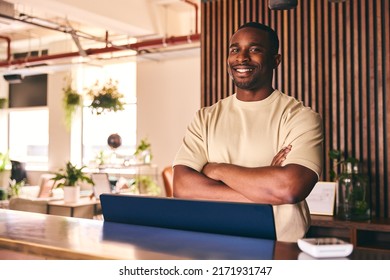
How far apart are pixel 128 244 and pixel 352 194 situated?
2.28 meters

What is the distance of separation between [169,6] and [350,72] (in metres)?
4.05

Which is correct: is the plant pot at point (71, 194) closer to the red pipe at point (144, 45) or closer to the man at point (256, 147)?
the red pipe at point (144, 45)

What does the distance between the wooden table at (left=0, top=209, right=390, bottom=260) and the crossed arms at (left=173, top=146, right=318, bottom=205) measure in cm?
36

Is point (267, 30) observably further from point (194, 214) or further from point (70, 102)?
point (70, 102)

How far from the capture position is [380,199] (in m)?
3.29

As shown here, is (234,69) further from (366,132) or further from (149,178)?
A: (149,178)

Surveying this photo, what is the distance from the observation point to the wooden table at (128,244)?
1.12 meters

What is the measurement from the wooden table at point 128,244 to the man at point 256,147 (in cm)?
37

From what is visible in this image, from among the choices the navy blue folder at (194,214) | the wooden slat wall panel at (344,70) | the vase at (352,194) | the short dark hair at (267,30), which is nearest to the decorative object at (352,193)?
the vase at (352,194)

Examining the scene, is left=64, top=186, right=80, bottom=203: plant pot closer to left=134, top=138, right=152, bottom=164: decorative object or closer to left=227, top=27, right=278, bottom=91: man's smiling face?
left=134, top=138, right=152, bottom=164: decorative object

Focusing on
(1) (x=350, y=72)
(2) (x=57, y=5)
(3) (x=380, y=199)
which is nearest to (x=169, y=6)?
(2) (x=57, y=5)

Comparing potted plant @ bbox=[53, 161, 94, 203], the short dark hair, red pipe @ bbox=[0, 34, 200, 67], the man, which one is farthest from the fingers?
red pipe @ bbox=[0, 34, 200, 67]

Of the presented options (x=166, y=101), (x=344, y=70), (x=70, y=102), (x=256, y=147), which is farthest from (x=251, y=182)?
(x=70, y=102)

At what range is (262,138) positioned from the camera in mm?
1778
